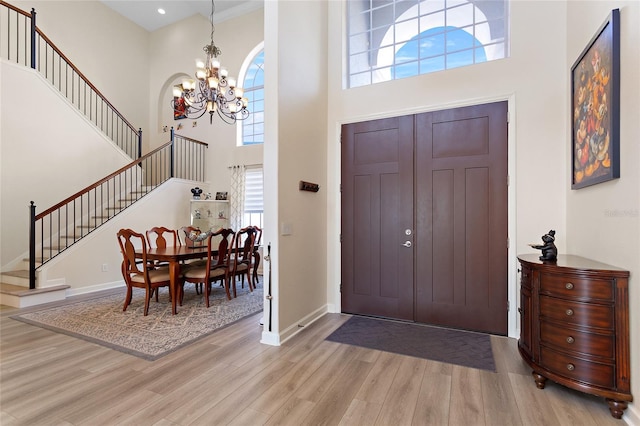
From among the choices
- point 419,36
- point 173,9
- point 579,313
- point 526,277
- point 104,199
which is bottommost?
point 579,313

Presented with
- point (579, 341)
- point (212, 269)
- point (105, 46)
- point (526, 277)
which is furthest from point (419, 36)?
point (105, 46)

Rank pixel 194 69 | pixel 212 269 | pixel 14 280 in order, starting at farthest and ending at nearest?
pixel 194 69
pixel 14 280
pixel 212 269

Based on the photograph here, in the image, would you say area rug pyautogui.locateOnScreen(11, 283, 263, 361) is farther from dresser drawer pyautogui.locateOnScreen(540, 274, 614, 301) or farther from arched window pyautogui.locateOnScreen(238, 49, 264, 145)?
arched window pyautogui.locateOnScreen(238, 49, 264, 145)

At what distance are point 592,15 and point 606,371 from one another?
273 cm

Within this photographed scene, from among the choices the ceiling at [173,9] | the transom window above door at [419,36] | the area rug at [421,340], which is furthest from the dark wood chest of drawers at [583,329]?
the ceiling at [173,9]

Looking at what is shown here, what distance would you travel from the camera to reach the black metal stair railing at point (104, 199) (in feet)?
17.2

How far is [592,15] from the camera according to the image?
250 cm

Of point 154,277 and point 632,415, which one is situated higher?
point 154,277

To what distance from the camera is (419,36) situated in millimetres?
3857

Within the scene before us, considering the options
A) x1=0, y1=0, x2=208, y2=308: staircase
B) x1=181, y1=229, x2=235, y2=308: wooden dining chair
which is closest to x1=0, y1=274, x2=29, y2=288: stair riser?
x1=0, y1=0, x2=208, y2=308: staircase

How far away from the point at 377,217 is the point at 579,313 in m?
2.19

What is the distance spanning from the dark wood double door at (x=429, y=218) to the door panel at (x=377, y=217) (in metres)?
0.01

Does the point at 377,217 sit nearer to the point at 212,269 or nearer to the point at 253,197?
the point at 212,269

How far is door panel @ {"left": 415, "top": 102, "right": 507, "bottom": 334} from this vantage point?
3.31 meters
